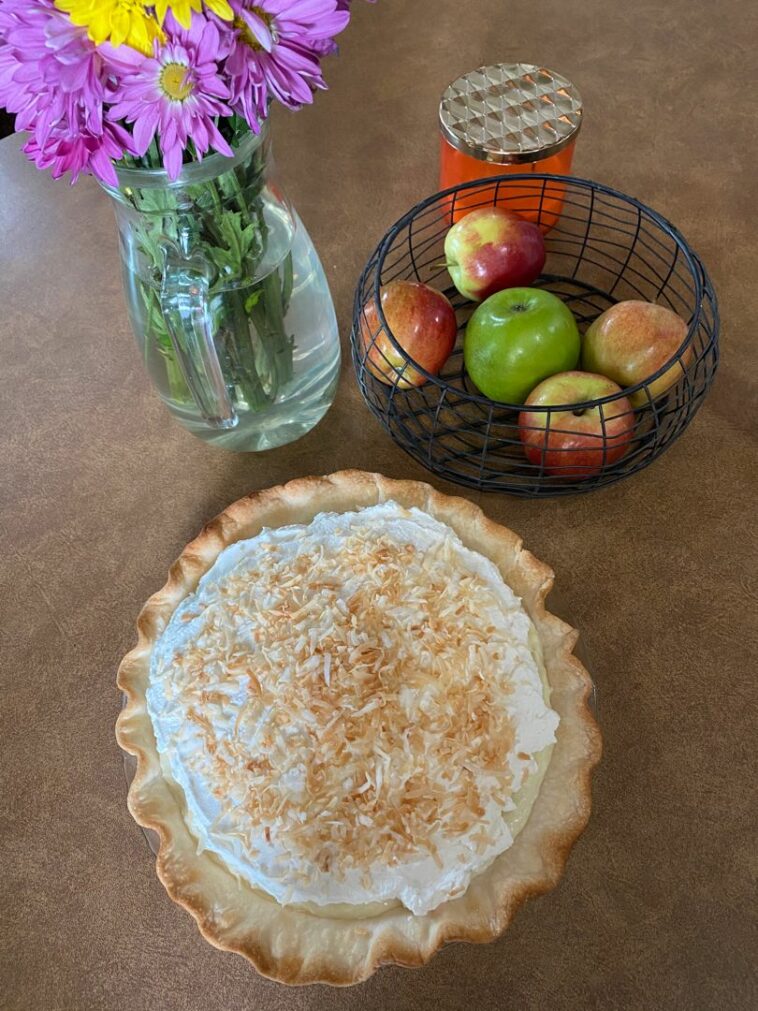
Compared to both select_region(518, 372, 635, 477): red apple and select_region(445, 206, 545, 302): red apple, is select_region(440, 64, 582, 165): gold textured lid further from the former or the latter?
select_region(518, 372, 635, 477): red apple

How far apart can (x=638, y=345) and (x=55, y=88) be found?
77 centimetres

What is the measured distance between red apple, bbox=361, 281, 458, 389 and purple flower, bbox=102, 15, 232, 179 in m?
0.44

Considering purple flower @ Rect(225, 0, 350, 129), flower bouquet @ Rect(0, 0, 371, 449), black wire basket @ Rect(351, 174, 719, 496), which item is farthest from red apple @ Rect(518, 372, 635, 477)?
purple flower @ Rect(225, 0, 350, 129)

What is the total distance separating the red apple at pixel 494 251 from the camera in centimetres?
120

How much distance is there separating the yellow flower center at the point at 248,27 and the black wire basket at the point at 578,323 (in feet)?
1.26

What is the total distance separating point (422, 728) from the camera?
2.92ft

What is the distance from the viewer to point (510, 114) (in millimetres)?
1254

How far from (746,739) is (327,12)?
0.92m

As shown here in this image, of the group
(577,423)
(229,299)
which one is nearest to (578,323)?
(577,423)

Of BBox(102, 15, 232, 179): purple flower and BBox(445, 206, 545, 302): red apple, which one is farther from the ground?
BBox(102, 15, 232, 179): purple flower

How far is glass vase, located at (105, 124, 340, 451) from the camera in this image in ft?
2.82

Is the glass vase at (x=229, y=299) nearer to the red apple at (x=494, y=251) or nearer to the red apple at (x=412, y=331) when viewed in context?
the red apple at (x=412, y=331)

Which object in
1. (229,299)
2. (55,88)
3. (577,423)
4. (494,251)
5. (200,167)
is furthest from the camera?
(494,251)

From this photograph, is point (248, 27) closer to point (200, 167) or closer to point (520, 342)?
point (200, 167)
